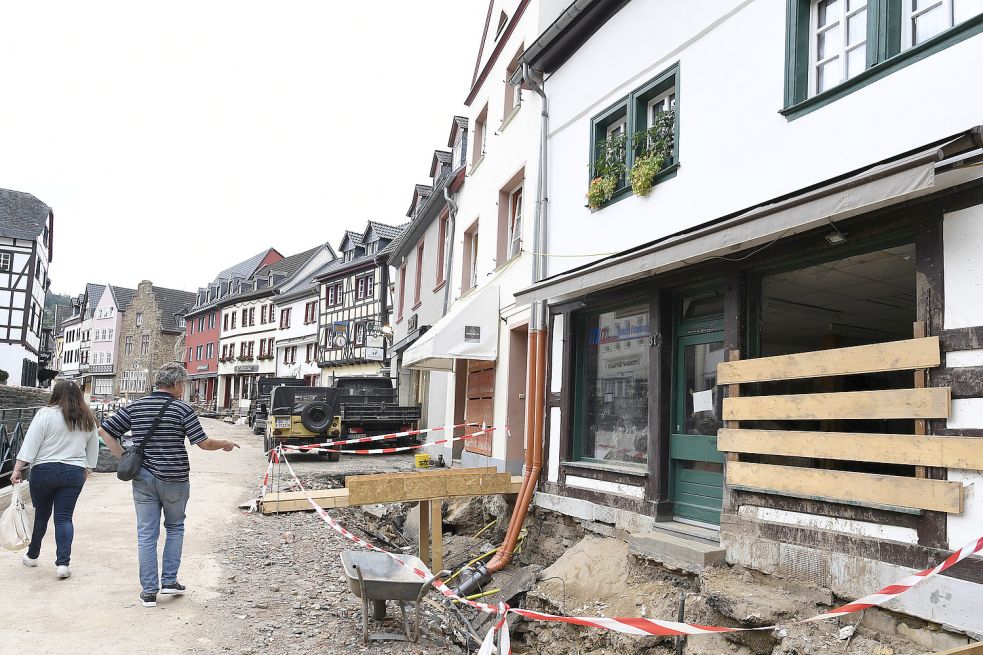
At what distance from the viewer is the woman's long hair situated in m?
→ 6.52

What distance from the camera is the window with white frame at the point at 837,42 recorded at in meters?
5.73

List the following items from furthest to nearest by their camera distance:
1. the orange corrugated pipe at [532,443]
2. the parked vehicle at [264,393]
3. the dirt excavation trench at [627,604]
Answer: the parked vehicle at [264,393] → the orange corrugated pipe at [532,443] → the dirt excavation trench at [627,604]

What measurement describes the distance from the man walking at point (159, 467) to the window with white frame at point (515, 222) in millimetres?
6722

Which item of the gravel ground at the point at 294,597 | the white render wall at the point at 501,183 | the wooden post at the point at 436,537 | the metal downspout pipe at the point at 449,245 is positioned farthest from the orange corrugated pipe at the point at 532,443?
the metal downspout pipe at the point at 449,245

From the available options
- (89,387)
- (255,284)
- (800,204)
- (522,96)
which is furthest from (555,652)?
(89,387)

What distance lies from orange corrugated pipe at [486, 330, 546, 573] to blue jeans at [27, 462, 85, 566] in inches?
176

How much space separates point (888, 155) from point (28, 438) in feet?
23.4

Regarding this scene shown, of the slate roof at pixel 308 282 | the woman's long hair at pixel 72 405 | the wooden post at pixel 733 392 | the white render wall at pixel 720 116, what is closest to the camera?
the white render wall at pixel 720 116

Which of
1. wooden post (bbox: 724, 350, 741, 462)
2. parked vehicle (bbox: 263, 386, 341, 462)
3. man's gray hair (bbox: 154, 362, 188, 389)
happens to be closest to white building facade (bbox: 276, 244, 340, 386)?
parked vehicle (bbox: 263, 386, 341, 462)

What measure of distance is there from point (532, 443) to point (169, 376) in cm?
469

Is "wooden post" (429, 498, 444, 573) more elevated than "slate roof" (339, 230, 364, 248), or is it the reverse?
"slate roof" (339, 230, 364, 248)

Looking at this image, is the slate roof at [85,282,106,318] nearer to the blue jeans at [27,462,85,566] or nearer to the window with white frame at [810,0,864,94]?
the blue jeans at [27,462,85,566]

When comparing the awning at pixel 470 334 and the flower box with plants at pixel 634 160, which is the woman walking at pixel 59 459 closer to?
the awning at pixel 470 334

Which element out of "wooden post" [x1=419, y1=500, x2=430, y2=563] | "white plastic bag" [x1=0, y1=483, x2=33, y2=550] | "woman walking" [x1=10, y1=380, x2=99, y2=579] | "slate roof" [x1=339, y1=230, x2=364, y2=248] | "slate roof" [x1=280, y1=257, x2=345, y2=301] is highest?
"slate roof" [x1=339, y1=230, x2=364, y2=248]
